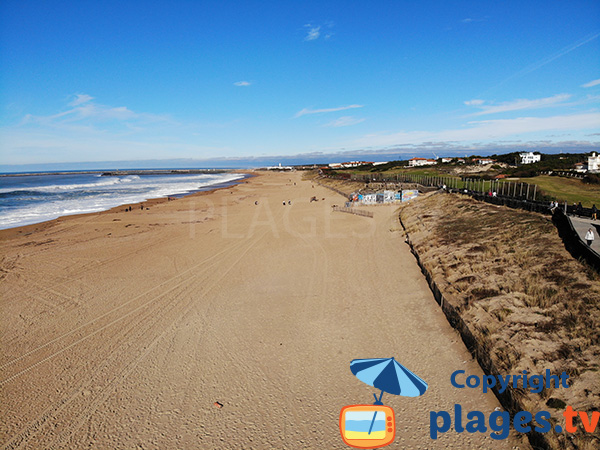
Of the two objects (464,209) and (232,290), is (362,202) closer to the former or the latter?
(464,209)

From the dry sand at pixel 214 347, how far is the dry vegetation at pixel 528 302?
700mm

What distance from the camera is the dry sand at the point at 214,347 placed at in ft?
18.2

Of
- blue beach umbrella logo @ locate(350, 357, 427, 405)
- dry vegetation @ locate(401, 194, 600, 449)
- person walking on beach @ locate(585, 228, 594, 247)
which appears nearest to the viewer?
dry vegetation @ locate(401, 194, 600, 449)

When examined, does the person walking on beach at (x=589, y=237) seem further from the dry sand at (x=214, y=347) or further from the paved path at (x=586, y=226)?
the dry sand at (x=214, y=347)

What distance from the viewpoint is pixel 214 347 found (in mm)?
7910

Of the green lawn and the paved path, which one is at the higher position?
the green lawn

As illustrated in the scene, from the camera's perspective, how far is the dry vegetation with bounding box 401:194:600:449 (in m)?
5.27

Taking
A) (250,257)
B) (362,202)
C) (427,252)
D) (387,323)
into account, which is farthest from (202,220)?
(387,323)

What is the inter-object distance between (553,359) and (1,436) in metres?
10.1

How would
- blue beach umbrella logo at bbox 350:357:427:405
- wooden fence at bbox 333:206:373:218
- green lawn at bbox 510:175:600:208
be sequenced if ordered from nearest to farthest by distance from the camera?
blue beach umbrella logo at bbox 350:357:427:405
green lawn at bbox 510:175:600:208
wooden fence at bbox 333:206:373:218

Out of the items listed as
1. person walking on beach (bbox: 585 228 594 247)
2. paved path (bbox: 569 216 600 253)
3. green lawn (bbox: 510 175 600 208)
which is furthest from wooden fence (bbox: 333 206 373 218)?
person walking on beach (bbox: 585 228 594 247)

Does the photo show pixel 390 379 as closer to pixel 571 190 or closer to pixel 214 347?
pixel 214 347

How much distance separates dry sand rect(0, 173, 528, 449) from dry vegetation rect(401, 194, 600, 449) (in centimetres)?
70

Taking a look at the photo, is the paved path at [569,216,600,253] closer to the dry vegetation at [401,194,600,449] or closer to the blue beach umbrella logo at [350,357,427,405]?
the dry vegetation at [401,194,600,449]
